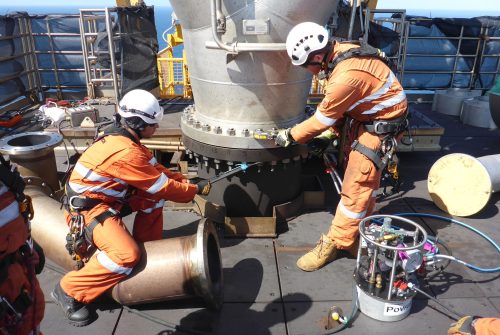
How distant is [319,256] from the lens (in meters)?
3.48

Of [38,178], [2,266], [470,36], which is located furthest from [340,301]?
[470,36]

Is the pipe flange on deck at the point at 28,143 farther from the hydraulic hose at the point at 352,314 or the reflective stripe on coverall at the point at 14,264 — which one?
the hydraulic hose at the point at 352,314

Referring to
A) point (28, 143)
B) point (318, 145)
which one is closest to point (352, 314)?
point (318, 145)

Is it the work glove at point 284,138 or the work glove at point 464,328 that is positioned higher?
the work glove at point 284,138

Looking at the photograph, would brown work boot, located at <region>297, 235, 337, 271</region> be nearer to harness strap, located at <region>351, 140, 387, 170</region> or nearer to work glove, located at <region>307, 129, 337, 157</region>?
harness strap, located at <region>351, 140, 387, 170</region>

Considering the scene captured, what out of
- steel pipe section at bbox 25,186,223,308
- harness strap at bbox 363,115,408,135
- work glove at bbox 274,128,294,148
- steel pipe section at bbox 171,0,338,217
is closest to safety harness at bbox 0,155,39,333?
steel pipe section at bbox 25,186,223,308

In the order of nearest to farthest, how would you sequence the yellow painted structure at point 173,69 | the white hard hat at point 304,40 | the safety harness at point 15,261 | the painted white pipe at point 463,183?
the safety harness at point 15,261
the white hard hat at point 304,40
the painted white pipe at point 463,183
the yellow painted structure at point 173,69

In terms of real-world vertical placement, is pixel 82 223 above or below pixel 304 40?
below

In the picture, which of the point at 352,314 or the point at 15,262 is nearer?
the point at 15,262

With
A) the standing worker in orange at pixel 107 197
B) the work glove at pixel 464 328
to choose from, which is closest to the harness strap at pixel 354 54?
the standing worker in orange at pixel 107 197

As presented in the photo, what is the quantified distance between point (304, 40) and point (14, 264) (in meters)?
2.45

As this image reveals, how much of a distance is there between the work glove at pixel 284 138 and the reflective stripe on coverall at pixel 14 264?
7.04ft

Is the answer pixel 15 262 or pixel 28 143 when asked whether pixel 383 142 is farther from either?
pixel 28 143

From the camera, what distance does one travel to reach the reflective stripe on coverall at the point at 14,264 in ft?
6.24
